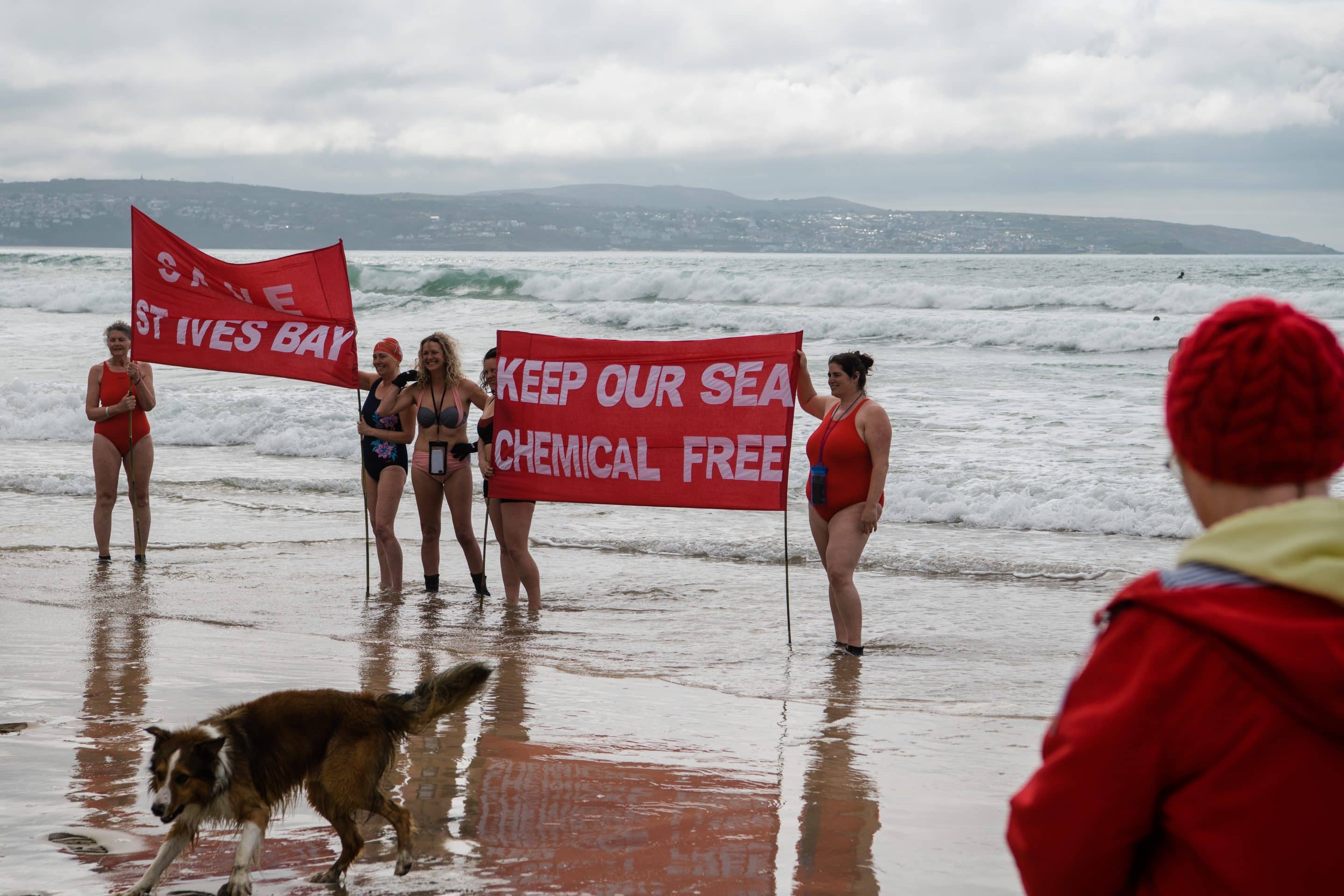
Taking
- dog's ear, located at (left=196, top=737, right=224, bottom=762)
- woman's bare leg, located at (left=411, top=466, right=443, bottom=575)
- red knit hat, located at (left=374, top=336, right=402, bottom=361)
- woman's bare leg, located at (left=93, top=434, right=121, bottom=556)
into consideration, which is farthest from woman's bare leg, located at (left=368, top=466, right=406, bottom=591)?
dog's ear, located at (left=196, top=737, right=224, bottom=762)

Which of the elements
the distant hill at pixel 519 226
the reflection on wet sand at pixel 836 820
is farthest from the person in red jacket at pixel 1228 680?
the distant hill at pixel 519 226

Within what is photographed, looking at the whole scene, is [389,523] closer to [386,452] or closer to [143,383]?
[386,452]

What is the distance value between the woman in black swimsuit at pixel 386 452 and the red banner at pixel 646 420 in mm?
793

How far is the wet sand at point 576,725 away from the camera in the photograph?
3930mm

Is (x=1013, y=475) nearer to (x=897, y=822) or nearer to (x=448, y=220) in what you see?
(x=897, y=822)

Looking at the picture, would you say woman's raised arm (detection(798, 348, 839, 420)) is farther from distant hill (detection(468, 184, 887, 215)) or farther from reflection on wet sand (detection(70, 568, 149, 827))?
→ distant hill (detection(468, 184, 887, 215))

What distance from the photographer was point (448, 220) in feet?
377

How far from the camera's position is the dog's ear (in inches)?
136

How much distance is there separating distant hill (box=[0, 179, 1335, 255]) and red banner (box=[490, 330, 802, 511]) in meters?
92.3

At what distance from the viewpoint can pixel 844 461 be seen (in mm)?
7016

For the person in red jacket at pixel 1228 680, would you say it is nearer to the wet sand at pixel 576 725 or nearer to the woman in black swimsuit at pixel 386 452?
the wet sand at pixel 576 725

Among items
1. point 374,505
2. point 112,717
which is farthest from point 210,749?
point 374,505

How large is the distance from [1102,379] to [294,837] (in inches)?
834

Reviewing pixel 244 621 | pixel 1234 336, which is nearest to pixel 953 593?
pixel 244 621
